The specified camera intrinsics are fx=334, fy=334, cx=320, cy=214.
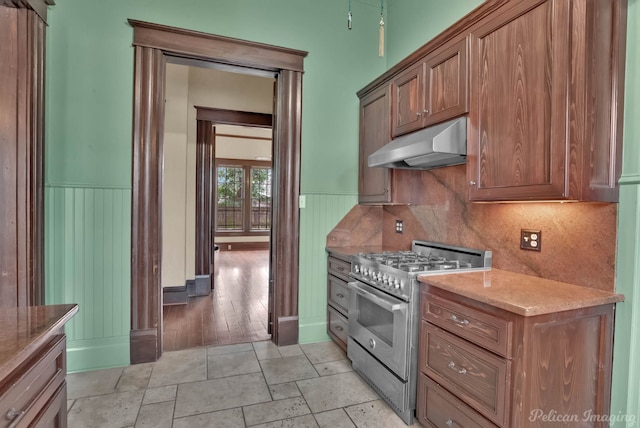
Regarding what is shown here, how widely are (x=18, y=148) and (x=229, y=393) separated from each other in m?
2.09

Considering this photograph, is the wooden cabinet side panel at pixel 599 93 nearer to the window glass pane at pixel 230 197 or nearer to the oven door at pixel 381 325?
the oven door at pixel 381 325

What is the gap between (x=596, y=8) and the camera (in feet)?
4.71

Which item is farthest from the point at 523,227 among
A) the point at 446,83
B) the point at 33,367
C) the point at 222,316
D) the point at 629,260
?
the point at 222,316

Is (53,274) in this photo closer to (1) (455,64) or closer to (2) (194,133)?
(2) (194,133)

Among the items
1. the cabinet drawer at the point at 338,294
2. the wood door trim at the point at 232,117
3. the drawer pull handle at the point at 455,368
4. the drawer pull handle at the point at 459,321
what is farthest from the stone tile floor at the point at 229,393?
the wood door trim at the point at 232,117

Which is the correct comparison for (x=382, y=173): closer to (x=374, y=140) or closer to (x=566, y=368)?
(x=374, y=140)

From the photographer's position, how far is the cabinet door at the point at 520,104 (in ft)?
4.90

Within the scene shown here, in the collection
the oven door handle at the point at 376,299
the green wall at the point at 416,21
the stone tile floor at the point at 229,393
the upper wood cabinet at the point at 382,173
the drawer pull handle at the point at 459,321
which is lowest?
the stone tile floor at the point at 229,393

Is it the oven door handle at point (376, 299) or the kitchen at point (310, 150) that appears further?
the oven door handle at point (376, 299)

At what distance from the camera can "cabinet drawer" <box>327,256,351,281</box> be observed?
281cm

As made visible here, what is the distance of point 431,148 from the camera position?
1965 mm

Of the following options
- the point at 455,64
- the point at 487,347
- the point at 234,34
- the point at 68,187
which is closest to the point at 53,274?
the point at 68,187

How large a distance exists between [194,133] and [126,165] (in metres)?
1.98

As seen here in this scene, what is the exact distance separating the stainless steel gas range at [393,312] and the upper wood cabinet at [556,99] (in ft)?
2.18
